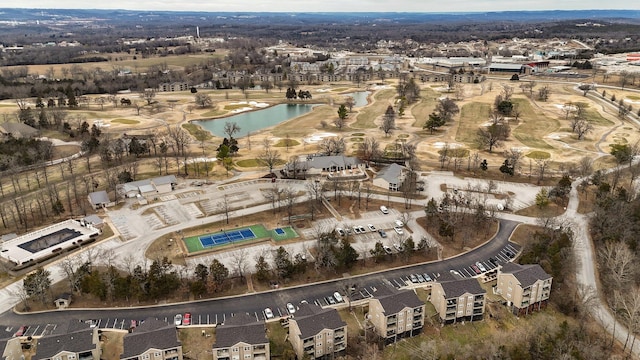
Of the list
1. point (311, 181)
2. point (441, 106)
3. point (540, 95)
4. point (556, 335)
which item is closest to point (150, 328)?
point (556, 335)

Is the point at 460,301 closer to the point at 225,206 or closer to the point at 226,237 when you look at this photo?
the point at 226,237

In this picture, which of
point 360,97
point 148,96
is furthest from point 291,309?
point 360,97

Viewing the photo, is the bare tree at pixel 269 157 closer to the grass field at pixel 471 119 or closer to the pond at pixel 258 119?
the pond at pixel 258 119

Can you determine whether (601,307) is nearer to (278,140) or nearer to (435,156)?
(435,156)

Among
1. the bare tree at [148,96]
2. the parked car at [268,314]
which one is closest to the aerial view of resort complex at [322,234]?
the parked car at [268,314]

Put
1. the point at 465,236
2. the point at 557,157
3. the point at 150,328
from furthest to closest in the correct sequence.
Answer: the point at 557,157 < the point at 465,236 < the point at 150,328

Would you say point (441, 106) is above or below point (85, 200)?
above
